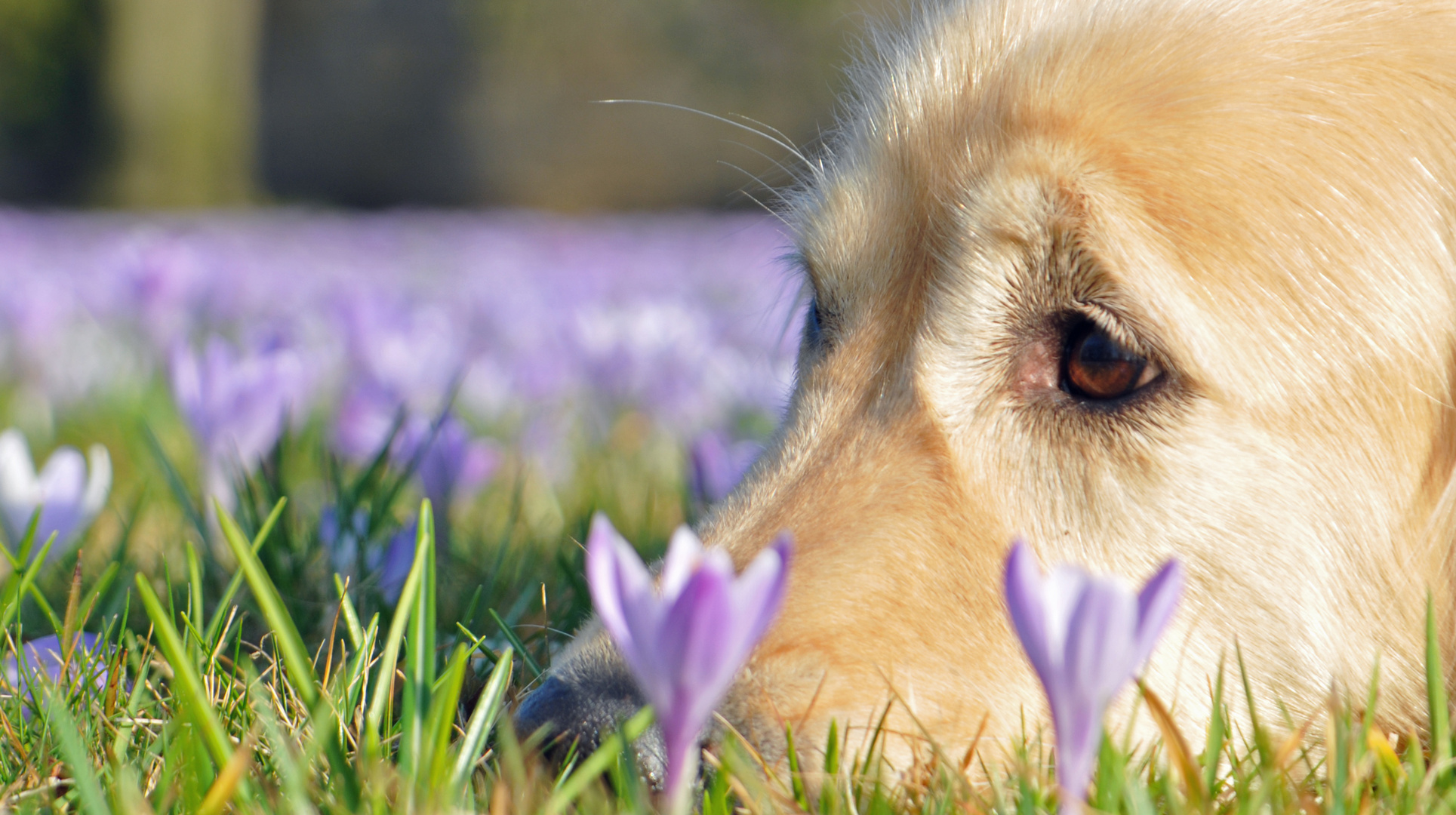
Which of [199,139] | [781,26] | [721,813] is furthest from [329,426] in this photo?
[781,26]

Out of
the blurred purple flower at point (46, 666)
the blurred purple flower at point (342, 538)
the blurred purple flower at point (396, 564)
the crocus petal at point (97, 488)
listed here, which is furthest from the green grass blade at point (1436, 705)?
the crocus petal at point (97, 488)

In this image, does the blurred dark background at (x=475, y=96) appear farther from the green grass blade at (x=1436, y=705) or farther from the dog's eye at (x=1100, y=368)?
the green grass blade at (x=1436, y=705)

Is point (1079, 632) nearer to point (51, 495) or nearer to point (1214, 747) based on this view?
point (1214, 747)

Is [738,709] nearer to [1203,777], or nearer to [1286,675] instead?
[1203,777]

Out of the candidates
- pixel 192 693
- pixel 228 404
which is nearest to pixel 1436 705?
pixel 192 693

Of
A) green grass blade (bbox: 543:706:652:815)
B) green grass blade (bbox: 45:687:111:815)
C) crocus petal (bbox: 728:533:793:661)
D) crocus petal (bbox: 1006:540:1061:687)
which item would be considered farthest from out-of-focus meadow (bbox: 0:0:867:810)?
crocus petal (bbox: 1006:540:1061:687)

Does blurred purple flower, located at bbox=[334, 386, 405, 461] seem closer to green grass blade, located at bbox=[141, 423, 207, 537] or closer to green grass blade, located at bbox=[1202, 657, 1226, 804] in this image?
green grass blade, located at bbox=[141, 423, 207, 537]
